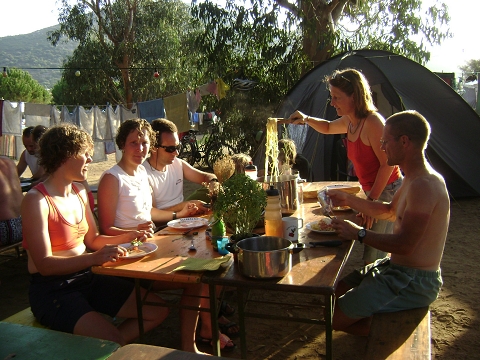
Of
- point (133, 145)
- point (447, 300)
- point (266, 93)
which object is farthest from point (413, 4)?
point (133, 145)

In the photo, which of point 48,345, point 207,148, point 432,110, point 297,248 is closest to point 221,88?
point 207,148

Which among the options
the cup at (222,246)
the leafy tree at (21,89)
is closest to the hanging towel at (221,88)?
the cup at (222,246)

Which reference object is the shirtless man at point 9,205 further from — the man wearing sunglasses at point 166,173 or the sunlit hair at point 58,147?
the sunlit hair at point 58,147

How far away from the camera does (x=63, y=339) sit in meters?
1.85

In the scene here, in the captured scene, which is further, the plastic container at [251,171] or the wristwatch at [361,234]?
the plastic container at [251,171]

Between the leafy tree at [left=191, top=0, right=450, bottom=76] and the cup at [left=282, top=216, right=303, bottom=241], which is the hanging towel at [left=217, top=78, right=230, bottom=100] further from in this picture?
the cup at [left=282, top=216, right=303, bottom=241]

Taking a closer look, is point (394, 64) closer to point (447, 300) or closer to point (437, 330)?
point (447, 300)

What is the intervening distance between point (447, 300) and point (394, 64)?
461 cm

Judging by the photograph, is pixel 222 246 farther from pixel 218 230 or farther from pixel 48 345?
pixel 48 345

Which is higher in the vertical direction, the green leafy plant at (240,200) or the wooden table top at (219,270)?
the green leafy plant at (240,200)

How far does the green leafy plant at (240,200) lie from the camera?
2.14m

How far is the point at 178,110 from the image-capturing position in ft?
34.5

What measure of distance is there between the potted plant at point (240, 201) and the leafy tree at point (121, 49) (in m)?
22.2

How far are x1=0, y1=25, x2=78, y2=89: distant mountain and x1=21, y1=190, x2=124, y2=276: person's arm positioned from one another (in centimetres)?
10443
